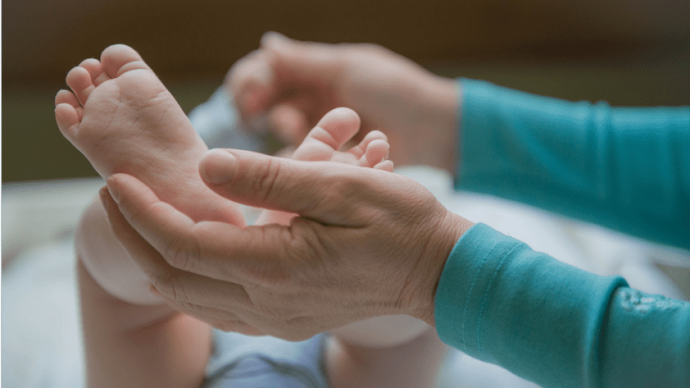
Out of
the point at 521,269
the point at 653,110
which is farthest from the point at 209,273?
the point at 653,110

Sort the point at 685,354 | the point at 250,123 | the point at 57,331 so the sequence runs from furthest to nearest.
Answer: the point at 250,123, the point at 57,331, the point at 685,354

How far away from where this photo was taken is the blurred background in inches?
27.0

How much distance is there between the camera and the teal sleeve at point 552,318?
1.31 ft

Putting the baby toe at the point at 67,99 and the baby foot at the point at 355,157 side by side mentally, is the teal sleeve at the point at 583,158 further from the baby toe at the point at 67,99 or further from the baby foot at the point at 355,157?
the baby toe at the point at 67,99

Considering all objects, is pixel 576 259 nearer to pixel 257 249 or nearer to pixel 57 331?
pixel 257 249

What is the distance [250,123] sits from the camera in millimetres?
909

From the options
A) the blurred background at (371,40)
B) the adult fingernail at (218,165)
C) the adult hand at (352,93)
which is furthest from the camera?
the adult hand at (352,93)

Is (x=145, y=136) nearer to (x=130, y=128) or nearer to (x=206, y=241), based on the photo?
(x=130, y=128)

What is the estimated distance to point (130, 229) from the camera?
421 mm

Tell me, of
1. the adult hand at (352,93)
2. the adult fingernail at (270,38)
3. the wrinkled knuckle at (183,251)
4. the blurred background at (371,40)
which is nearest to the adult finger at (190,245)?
the wrinkled knuckle at (183,251)

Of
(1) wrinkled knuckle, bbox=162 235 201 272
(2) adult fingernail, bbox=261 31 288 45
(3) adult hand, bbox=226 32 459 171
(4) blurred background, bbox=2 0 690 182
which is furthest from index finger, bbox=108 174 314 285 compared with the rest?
(2) adult fingernail, bbox=261 31 288 45

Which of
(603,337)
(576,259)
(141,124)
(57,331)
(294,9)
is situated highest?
(294,9)

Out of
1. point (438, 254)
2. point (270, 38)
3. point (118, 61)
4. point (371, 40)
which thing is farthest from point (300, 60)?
point (438, 254)

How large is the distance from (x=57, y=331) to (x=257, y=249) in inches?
20.7
